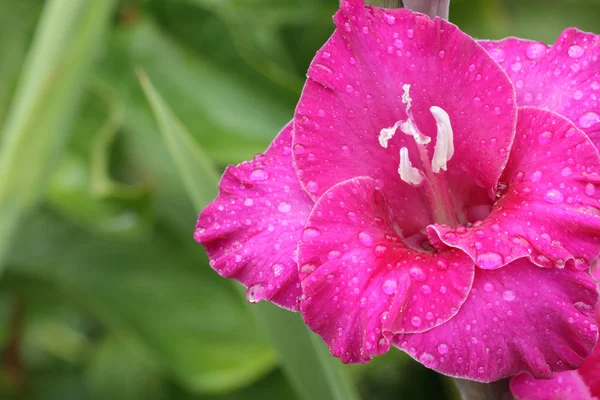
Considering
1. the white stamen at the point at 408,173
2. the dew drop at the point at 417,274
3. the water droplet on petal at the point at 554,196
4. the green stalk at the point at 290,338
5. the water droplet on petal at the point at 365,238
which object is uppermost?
the water droplet on petal at the point at 554,196

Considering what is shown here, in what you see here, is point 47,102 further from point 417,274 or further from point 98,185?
point 417,274

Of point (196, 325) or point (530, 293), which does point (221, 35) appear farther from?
point (530, 293)

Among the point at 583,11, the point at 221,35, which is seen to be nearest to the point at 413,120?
the point at 221,35

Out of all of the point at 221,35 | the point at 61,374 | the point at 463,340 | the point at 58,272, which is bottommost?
the point at 61,374

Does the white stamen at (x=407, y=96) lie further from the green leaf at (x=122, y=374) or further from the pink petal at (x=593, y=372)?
the green leaf at (x=122, y=374)

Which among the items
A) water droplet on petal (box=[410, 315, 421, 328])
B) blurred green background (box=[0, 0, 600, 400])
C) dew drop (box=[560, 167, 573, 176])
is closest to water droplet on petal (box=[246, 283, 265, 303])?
water droplet on petal (box=[410, 315, 421, 328])

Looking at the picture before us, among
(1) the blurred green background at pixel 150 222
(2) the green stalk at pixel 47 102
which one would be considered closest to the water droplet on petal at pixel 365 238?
(2) the green stalk at pixel 47 102

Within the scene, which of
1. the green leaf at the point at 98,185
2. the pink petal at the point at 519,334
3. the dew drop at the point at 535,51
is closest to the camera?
the pink petal at the point at 519,334
